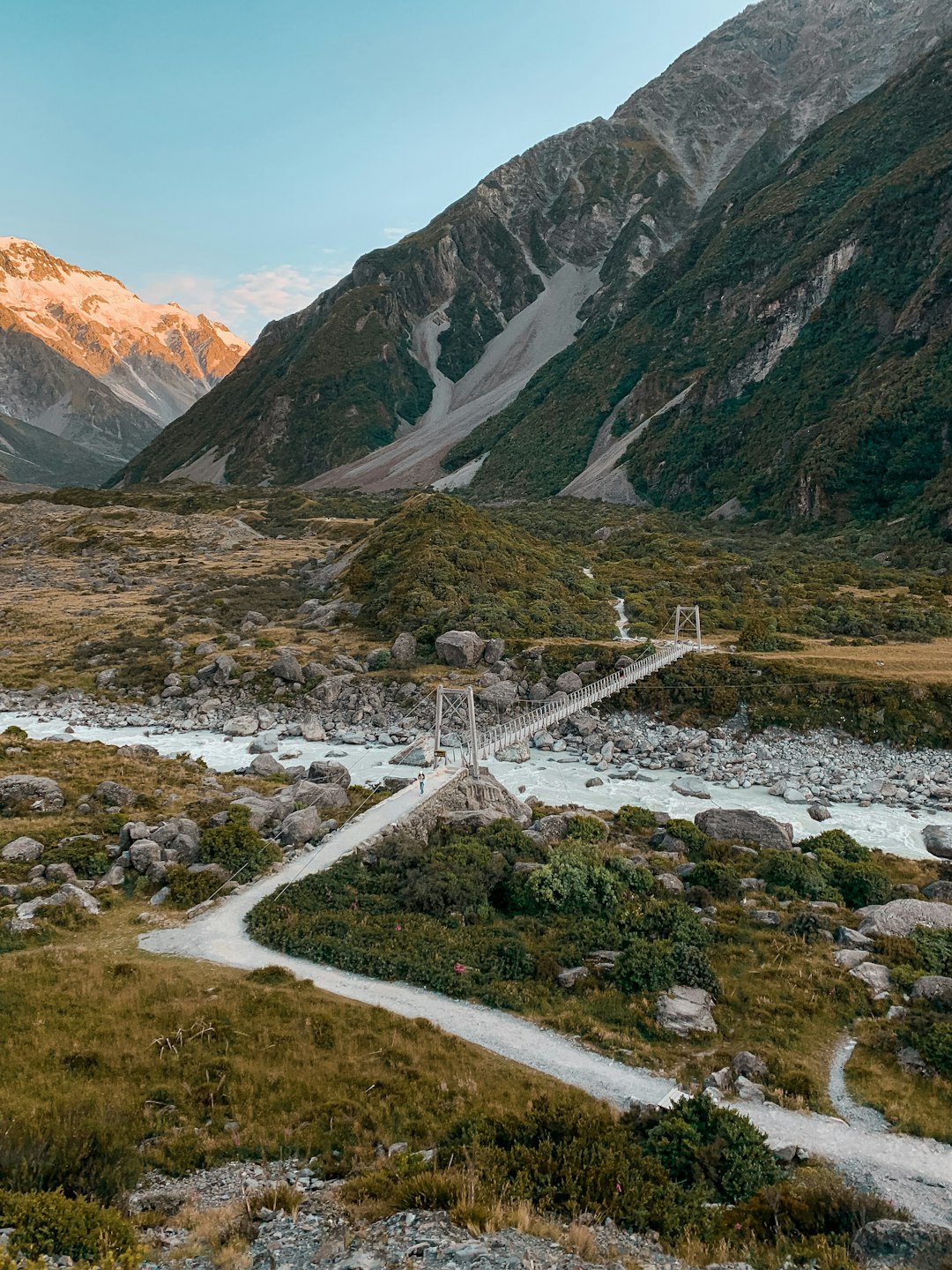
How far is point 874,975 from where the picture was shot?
53.6ft

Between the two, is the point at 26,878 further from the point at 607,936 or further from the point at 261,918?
the point at 607,936

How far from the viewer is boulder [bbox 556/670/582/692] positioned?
40.9 m

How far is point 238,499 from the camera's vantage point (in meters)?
129

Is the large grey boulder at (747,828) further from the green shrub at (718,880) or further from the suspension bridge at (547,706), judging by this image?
the suspension bridge at (547,706)

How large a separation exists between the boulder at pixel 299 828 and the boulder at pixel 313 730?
45.0 ft

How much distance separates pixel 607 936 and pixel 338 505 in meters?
109

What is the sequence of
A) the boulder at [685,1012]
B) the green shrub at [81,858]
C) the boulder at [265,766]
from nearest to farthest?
the boulder at [685,1012] → the green shrub at [81,858] → the boulder at [265,766]

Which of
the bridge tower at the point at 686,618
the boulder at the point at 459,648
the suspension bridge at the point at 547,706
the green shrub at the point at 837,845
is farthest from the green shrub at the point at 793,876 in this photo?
the bridge tower at the point at 686,618

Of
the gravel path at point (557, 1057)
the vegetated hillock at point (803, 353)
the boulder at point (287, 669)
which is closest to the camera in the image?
the gravel path at point (557, 1057)

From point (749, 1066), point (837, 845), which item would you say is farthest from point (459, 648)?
point (749, 1066)

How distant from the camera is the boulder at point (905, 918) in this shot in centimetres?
1839

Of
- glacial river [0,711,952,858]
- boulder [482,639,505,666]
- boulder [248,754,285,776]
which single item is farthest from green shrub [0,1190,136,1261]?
boulder [482,639,505,666]

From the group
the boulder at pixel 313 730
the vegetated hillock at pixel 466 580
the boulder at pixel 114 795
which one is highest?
the vegetated hillock at pixel 466 580

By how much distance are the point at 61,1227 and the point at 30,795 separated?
72.3ft
